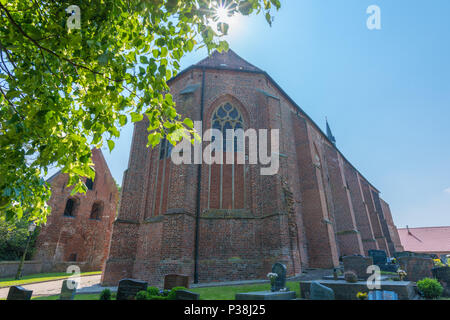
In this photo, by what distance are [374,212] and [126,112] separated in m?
27.4

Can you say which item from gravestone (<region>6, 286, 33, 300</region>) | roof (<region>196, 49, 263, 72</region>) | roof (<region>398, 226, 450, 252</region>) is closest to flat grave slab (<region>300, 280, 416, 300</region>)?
gravestone (<region>6, 286, 33, 300</region>)

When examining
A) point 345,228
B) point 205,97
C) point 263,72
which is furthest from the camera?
point 345,228

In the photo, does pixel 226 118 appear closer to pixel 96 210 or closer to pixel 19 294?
pixel 19 294

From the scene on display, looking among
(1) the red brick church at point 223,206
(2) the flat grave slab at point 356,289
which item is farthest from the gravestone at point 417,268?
(1) the red brick church at point 223,206

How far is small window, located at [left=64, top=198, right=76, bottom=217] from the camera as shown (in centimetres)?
2358

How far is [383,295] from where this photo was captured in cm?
632

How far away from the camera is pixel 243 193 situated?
38.4ft

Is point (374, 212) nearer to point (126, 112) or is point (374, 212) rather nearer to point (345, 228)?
point (345, 228)

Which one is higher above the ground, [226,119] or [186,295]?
[226,119]

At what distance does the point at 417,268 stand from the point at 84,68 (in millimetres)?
11520

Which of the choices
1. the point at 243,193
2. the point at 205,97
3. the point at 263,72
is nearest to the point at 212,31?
the point at 243,193

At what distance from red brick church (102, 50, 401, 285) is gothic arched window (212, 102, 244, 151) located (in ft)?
0.18

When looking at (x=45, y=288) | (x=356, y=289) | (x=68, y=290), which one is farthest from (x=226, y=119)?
(x=45, y=288)

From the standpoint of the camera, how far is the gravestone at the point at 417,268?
8625mm
